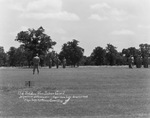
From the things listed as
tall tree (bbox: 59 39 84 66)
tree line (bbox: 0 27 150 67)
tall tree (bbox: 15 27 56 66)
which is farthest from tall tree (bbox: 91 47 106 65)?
tall tree (bbox: 15 27 56 66)

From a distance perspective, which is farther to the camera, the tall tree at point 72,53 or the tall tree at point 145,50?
the tall tree at point 72,53

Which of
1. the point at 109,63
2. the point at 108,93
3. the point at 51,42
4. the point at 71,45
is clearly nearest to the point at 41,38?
the point at 51,42

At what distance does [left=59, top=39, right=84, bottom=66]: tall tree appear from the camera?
382 ft

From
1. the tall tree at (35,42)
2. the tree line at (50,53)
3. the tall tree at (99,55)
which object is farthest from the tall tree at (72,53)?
the tall tree at (35,42)

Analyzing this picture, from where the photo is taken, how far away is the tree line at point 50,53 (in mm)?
91188

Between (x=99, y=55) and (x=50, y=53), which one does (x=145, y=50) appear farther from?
(x=50, y=53)

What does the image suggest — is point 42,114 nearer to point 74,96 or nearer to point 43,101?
point 43,101

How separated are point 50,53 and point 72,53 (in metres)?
27.1

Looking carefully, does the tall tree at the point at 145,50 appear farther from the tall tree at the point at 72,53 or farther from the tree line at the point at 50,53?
the tall tree at the point at 72,53

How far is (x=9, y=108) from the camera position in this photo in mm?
10711

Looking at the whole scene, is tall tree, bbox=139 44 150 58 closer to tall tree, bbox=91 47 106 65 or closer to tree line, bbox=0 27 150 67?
tree line, bbox=0 27 150 67

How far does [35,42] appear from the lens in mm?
93688

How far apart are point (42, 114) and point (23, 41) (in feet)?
273

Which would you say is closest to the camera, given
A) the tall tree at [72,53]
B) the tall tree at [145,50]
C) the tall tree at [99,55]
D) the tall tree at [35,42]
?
the tall tree at [35,42]
